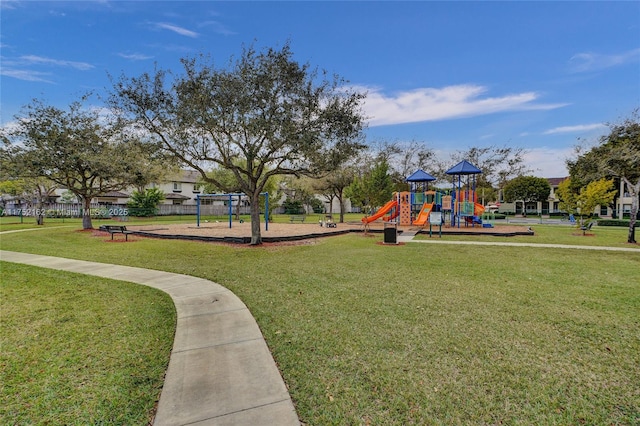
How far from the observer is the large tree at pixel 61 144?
18203 mm

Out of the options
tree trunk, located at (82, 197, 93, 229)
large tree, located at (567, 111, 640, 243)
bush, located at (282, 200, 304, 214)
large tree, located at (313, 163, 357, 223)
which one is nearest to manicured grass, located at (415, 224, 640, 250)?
large tree, located at (567, 111, 640, 243)

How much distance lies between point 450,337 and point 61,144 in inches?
927

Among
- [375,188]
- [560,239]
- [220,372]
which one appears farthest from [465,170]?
[220,372]

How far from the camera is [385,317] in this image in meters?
4.96

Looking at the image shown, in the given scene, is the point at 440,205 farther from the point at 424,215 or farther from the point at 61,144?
the point at 61,144

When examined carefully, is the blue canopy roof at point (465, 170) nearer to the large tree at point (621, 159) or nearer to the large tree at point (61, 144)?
the large tree at point (621, 159)

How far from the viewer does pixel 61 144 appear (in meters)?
18.6

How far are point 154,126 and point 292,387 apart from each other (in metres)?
12.4

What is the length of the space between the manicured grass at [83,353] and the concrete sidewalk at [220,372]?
0.66 feet

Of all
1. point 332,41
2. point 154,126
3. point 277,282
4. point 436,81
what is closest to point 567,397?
point 277,282

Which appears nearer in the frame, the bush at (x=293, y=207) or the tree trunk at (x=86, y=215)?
the tree trunk at (x=86, y=215)

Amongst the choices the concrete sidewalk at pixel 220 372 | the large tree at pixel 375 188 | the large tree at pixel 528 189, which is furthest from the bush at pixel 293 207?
the concrete sidewalk at pixel 220 372

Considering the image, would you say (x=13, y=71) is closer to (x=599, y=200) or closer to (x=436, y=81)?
(x=436, y=81)

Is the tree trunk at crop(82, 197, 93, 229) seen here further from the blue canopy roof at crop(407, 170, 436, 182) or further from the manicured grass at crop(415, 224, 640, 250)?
the blue canopy roof at crop(407, 170, 436, 182)
